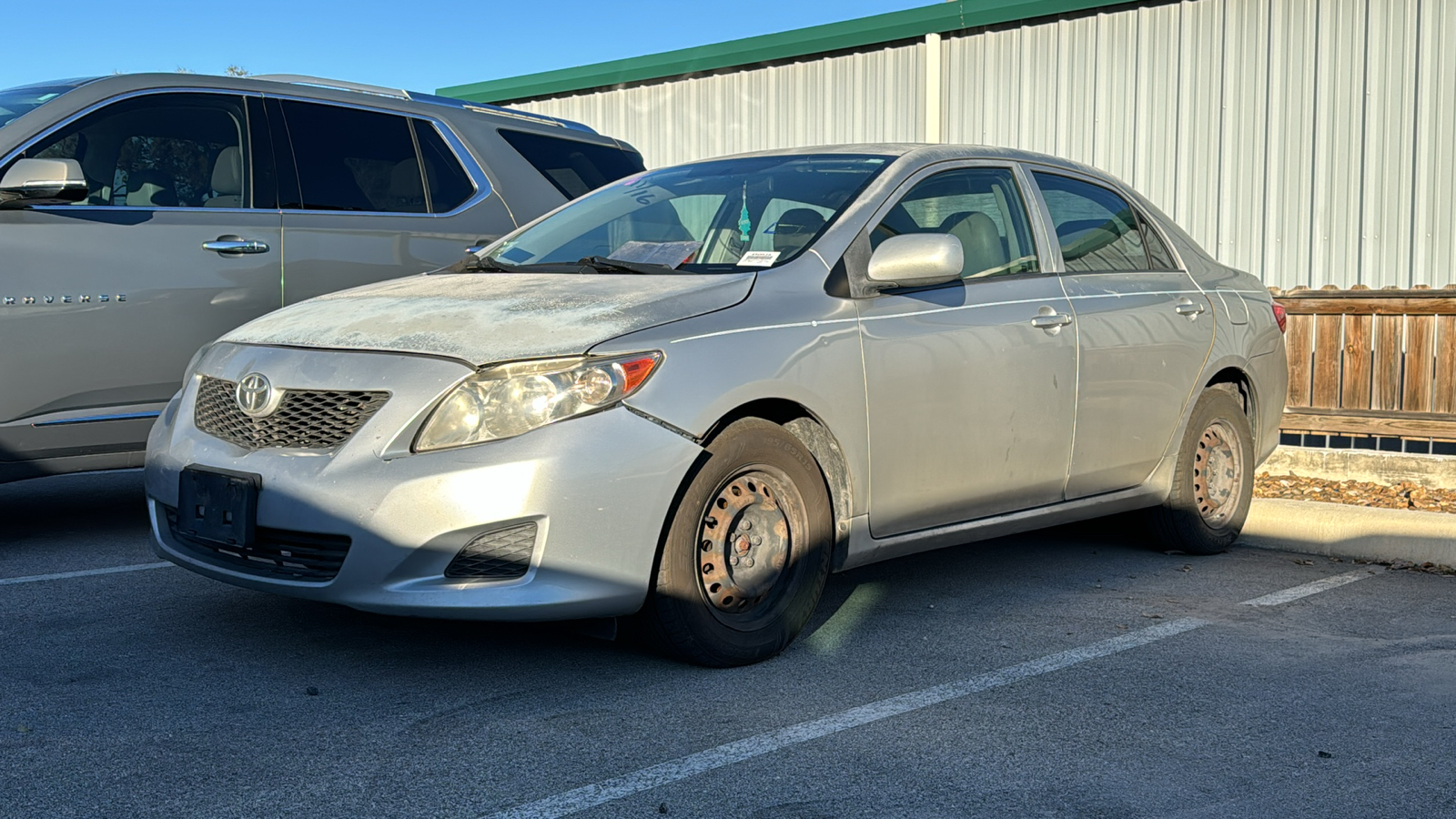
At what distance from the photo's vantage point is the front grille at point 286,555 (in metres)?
3.98

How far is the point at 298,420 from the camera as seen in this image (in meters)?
4.14

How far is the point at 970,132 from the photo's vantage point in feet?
41.9

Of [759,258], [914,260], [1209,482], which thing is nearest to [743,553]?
[759,258]

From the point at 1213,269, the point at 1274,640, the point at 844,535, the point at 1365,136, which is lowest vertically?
the point at 1274,640

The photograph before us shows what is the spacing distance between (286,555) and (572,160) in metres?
4.17

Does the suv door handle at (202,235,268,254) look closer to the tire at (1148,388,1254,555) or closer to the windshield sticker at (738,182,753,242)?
the windshield sticker at (738,182,753,242)

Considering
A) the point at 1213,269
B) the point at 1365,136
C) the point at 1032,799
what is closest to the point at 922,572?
the point at 1213,269

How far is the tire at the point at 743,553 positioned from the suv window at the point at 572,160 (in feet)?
11.8

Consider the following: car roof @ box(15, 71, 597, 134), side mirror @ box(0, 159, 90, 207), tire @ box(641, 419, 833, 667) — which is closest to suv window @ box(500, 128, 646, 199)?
car roof @ box(15, 71, 597, 134)

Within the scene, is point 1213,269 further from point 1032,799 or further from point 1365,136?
point 1365,136

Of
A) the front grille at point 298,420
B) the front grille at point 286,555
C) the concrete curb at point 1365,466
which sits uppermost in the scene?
the front grille at point 298,420

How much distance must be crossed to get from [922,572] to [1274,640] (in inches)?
58.5

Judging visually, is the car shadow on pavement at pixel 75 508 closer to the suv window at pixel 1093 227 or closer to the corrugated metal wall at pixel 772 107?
the suv window at pixel 1093 227

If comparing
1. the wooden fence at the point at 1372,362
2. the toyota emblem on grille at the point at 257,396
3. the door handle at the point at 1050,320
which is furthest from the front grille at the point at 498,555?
the wooden fence at the point at 1372,362
